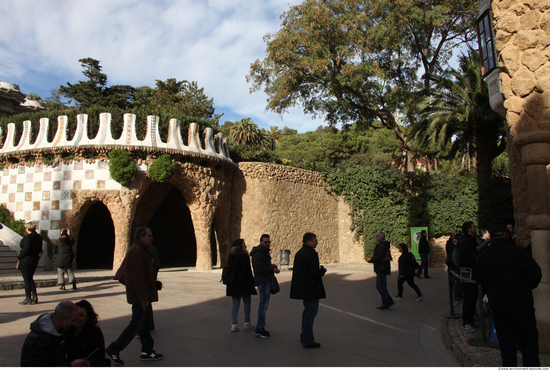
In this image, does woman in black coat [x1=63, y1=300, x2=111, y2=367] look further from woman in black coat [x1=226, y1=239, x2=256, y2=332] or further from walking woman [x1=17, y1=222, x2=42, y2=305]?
walking woman [x1=17, y1=222, x2=42, y2=305]

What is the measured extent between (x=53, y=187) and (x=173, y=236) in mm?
7723

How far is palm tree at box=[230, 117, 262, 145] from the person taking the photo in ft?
133

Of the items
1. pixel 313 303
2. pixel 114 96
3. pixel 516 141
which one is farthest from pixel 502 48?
pixel 114 96

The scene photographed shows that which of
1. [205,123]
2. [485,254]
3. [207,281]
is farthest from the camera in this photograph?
[205,123]

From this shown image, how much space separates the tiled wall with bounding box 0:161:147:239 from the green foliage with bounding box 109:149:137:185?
28cm

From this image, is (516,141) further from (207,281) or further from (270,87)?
(270,87)

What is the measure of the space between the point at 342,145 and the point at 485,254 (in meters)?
39.0

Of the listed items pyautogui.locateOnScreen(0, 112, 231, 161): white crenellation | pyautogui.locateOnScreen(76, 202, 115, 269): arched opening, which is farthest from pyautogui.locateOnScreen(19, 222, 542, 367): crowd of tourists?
pyautogui.locateOnScreen(76, 202, 115, 269): arched opening

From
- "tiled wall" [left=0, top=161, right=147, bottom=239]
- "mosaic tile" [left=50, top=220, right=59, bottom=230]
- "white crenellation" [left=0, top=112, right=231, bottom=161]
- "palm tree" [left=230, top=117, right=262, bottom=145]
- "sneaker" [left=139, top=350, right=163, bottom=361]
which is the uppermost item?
"palm tree" [left=230, top=117, right=262, bottom=145]

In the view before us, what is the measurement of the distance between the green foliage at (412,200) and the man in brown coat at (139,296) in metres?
15.4

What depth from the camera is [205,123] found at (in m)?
15.7

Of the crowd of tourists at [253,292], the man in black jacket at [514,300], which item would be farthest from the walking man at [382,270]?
the man in black jacket at [514,300]

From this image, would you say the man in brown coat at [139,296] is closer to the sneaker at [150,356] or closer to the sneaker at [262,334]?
the sneaker at [150,356]

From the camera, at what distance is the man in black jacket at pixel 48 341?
8.43 ft
